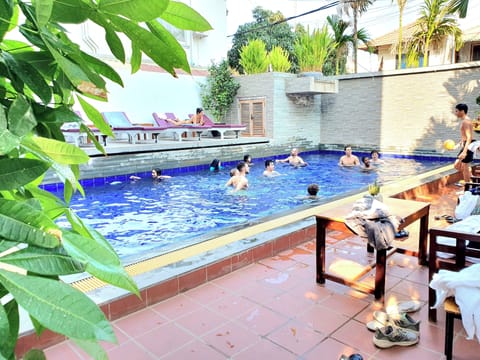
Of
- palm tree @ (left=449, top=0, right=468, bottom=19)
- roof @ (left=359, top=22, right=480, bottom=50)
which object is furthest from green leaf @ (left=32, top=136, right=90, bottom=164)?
roof @ (left=359, top=22, right=480, bottom=50)

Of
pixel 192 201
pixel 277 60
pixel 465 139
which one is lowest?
pixel 192 201

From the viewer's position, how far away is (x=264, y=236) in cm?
388

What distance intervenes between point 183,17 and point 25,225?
312 mm

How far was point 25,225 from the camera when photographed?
405mm

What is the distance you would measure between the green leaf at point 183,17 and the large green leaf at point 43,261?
1.01 ft

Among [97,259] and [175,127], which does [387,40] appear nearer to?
[175,127]

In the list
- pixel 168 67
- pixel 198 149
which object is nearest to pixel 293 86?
pixel 198 149

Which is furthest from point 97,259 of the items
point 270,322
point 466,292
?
point 270,322

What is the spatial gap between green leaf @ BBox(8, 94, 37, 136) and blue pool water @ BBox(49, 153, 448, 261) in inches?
130

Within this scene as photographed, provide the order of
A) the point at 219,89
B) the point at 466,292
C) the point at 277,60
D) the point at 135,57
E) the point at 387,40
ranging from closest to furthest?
the point at 135,57 → the point at 466,292 → the point at 277,60 → the point at 219,89 → the point at 387,40

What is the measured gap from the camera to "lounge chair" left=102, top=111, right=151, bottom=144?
10.8 meters

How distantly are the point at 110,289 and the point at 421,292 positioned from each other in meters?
2.32

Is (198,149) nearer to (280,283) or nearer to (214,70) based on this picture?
(214,70)

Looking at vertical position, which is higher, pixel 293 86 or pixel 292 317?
pixel 293 86
